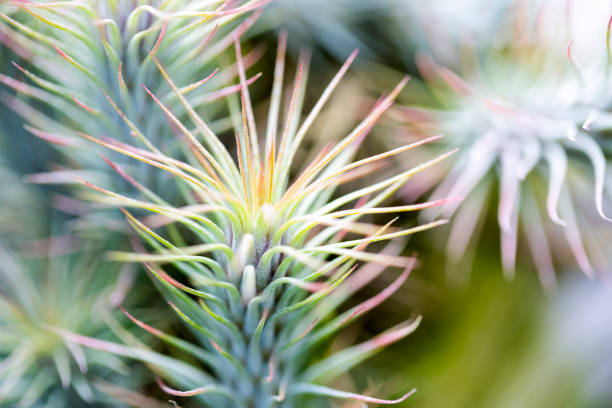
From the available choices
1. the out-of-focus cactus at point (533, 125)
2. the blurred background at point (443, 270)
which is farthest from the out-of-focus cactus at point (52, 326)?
the out-of-focus cactus at point (533, 125)

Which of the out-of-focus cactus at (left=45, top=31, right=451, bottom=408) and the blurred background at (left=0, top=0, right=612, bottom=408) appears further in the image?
the blurred background at (left=0, top=0, right=612, bottom=408)

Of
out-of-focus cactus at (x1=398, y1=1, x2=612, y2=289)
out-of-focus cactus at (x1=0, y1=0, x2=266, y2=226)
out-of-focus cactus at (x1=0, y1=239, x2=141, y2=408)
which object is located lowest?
out-of-focus cactus at (x1=0, y1=239, x2=141, y2=408)

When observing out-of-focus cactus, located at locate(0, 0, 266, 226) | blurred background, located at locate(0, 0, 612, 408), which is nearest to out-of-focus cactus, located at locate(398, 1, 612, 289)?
blurred background, located at locate(0, 0, 612, 408)

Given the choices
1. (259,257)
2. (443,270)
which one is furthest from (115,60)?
(443,270)

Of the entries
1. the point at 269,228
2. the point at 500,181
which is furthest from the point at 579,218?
the point at 269,228

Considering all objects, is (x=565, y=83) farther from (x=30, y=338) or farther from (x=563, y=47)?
(x=30, y=338)

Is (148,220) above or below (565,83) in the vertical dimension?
below

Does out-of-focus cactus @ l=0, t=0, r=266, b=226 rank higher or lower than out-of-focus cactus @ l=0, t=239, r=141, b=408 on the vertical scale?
higher

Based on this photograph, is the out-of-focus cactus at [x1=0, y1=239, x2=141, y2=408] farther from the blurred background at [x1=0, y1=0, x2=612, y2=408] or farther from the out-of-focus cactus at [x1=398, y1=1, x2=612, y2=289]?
the out-of-focus cactus at [x1=398, y1=1, x2=612, y2=289]
